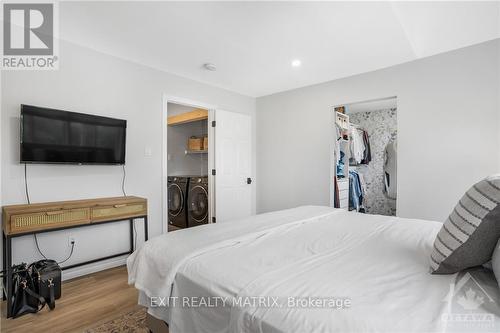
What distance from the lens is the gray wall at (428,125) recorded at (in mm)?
2678

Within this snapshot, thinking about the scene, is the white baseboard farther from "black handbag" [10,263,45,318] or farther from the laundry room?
the laundry room

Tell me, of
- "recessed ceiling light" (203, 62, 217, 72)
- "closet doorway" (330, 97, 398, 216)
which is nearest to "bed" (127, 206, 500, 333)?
"recessed ceiling light" (203, 62, 217, 72)

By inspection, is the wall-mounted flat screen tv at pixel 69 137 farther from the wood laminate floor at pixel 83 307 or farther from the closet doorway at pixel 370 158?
the closet doorway at pixel 370 158

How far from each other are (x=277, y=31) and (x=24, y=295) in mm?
3032

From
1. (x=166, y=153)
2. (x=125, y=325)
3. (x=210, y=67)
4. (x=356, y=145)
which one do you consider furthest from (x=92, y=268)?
(x=356, y=145)

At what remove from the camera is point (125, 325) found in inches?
73.1

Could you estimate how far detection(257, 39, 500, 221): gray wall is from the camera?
2.68 m

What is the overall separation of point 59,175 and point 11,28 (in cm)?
138

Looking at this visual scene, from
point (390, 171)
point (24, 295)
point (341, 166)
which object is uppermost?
point (341, 166)

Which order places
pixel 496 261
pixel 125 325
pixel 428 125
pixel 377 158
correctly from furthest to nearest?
pixel 377 158 < pixel 428 125 < pixel 125 325 < pixel 496 261

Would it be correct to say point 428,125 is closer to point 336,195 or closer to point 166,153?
point 336,195

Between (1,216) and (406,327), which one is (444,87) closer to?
(406,327)

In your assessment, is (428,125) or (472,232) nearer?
(472,232)

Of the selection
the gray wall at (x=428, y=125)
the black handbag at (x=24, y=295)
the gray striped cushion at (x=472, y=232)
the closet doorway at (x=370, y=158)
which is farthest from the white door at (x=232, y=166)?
the gray striped cushion at (x=472, y=232)
